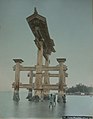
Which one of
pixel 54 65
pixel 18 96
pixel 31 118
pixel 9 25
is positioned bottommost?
pixel 31 118

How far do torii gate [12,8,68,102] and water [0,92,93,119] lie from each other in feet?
0.28

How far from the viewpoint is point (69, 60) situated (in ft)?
10.2

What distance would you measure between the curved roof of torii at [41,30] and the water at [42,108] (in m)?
0.52

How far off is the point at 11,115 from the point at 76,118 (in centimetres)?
61

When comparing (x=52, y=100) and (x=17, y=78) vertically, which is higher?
(x=17, y=78)

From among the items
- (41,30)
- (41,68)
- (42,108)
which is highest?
(41,30)

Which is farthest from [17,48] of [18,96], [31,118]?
[31,118]

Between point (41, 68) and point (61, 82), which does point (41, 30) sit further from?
point (61, 82)

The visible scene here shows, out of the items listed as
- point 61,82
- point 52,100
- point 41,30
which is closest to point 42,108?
point 52,100

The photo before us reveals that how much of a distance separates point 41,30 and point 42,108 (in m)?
0.75

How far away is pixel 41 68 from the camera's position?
311 centimetres

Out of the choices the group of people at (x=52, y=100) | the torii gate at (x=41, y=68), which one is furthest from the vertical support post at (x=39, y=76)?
the group of people at (x=52, y=100)

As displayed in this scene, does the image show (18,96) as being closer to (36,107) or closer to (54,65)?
(36,107)

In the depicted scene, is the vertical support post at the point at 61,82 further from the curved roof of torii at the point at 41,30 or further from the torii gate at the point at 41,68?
the curved roof of torii at the point at 41,30
